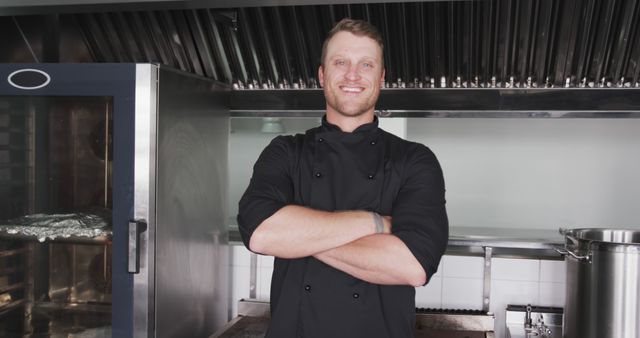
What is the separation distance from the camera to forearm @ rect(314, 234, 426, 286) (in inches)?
58.0

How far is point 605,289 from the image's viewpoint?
204 cm

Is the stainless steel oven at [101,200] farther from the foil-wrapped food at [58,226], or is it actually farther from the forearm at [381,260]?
the forearm at [381,260]

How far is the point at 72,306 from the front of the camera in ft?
7.78

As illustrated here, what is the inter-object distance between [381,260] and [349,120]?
1.36 feet

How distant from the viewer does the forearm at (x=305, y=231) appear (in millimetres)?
1505

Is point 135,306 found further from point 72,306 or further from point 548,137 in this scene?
point 548,137

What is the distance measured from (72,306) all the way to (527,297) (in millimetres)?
1797

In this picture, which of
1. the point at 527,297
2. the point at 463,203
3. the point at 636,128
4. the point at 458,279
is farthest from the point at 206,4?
the point at 636,128

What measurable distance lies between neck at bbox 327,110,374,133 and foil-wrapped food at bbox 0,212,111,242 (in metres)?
1.01

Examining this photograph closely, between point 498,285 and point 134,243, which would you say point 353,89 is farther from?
point 498,285

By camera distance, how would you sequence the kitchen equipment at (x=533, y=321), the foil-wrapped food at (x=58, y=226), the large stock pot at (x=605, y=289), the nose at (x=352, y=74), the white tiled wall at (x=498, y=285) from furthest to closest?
1. the white tiled wall at (x=498, y=285)
2. the kitchen equipment at (x=533, y=321)
3. the foil-wrapped food at (x=58, y=226)
4. the large stock pot at (x=605, y=289)
5. the nose at (x=352, y=74)

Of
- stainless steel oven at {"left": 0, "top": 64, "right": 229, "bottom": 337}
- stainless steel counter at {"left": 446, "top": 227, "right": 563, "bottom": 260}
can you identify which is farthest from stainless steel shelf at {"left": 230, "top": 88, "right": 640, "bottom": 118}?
stainless steel counter at {"left": 446, "top": 227, "right": 563, "bottom": 260}

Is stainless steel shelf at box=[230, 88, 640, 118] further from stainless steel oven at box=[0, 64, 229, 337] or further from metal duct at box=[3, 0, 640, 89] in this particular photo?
stainless steel oven at box=[0, 64, 229, 337]

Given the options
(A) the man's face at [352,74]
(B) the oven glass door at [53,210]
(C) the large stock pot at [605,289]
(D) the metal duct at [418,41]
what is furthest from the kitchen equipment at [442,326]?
(A) the man's face at [352,74]
